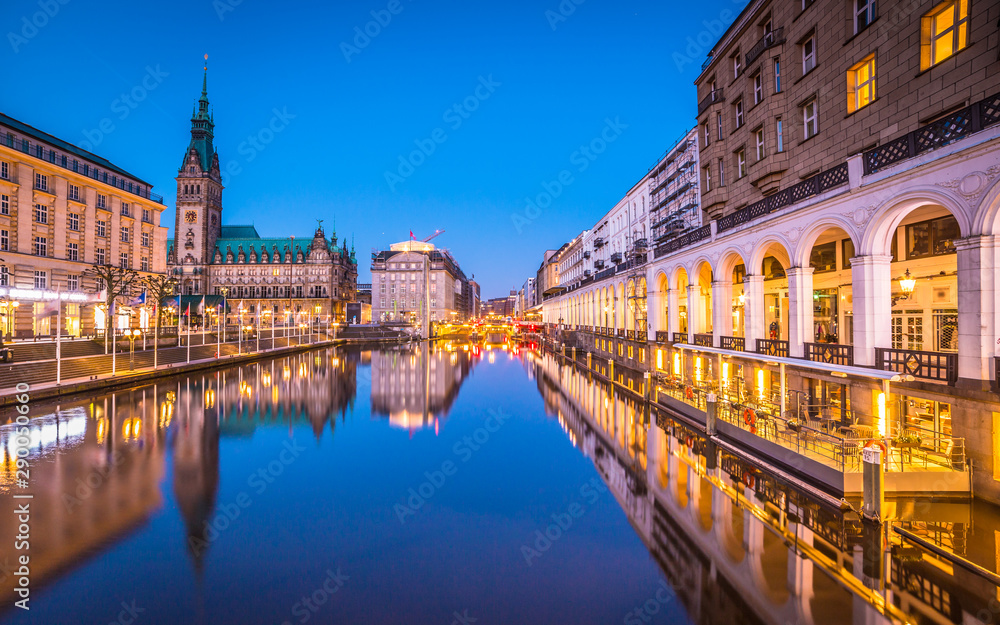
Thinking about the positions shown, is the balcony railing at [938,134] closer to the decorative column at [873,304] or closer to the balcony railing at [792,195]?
the balcony railing at [792,195]

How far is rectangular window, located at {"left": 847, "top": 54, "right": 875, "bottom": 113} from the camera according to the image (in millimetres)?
18594

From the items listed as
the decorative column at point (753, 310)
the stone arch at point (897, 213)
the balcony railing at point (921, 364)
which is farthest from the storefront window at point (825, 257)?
the balcony railing at point (921, 364)

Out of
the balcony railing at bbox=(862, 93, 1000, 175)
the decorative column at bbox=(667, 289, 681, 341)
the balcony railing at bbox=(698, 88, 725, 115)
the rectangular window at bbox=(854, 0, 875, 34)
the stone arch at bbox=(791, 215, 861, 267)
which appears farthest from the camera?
the decorative column at bbox=(667, 289, 681, 341)

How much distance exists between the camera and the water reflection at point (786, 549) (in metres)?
7.72

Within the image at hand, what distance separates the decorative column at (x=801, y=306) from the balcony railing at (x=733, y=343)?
11.8 feet

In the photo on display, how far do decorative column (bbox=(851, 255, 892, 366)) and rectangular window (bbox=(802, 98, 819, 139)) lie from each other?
416 inches

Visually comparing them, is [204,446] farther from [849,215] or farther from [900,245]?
[900,245]

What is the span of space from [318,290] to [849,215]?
5295 inches

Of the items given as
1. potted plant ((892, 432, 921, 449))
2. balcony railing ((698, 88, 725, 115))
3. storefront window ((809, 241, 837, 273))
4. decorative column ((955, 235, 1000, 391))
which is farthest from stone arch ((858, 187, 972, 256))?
balcony railing ((698, 88, 725, 115))

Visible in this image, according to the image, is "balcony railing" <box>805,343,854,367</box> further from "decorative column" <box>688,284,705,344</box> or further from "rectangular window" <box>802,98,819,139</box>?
"rectangular window" <box>802,98,819,139</box>

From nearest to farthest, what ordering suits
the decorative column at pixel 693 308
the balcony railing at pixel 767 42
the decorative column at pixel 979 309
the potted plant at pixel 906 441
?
the decorative column at pixel 979 309 → the potted plant at pixel 906 441 → the balcony railing at pixel 767 42 → the decorative column at pixel 693 308

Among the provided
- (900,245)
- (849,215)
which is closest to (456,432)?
(849,215)

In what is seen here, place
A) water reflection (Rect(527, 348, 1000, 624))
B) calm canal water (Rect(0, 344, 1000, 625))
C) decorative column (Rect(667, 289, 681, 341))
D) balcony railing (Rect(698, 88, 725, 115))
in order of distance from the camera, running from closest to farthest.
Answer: water reflection (Rect(527, 348, 1000, 624)) → calm canal water (Rect(0, 344, 1000, 625)) → balcony railing (Rect(698, 88, 725, 115)) → decorative column (Rect(667, 289, 681, 341))

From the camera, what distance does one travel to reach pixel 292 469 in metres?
16.6
